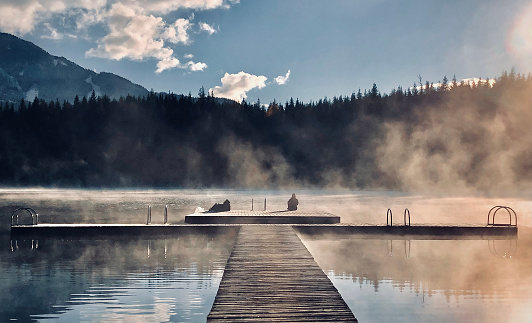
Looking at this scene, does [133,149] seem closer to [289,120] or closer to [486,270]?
[289,120]

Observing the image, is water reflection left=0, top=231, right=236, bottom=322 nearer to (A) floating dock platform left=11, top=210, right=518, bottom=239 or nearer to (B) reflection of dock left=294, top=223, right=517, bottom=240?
(A) floating dock platform left=11, top=210, right=518, bottom=239

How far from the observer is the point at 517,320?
1251cm

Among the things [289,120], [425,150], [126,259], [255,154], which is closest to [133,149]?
[255,154]

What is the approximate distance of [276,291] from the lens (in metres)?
10.3

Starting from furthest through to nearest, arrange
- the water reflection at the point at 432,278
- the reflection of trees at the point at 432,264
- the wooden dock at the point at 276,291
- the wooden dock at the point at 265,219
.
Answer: the wooden dock at the point at 265,219
the reflection of trees at the point at 432,264
the water reflection at the point at 432,278
the wooden dock at the point at 276,291

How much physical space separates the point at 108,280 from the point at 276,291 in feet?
25.2

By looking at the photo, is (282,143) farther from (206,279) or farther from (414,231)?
(206,279)

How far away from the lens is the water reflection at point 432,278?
13180 mm

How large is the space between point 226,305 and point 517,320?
7306mm

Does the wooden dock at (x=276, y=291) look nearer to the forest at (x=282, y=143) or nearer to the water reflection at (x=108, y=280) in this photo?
the water reflection at (x=108, y=280)

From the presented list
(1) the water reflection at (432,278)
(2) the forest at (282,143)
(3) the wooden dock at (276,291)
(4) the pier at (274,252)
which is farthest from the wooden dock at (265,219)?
(2) the forest at (282,143)

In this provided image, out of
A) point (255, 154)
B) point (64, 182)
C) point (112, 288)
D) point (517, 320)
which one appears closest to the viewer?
point (517, 320)

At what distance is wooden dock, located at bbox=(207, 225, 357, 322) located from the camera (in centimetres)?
869

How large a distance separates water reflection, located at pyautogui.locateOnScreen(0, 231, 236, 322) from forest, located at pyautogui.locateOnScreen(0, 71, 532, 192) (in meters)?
98.7
